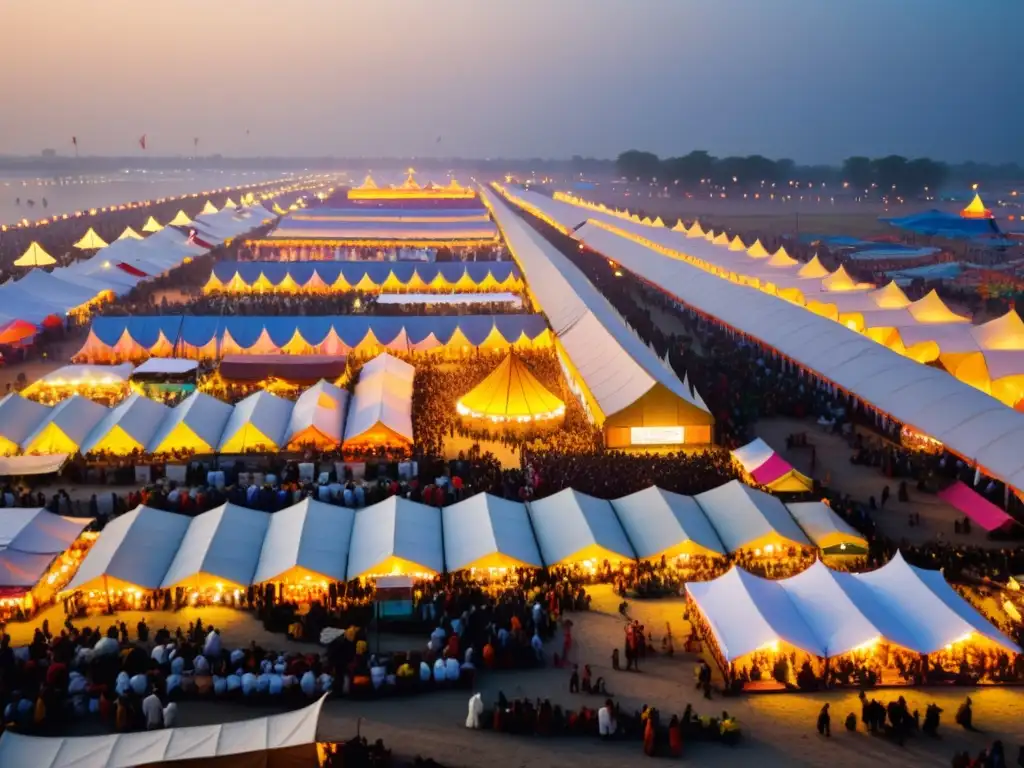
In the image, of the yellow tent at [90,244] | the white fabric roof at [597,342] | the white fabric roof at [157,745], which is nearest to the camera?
the white fabric roof at [157,745]

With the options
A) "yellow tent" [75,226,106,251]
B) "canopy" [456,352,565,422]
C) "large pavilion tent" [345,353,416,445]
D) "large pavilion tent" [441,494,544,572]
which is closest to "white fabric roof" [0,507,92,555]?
"large pavilion tent" [441,494,544,572]

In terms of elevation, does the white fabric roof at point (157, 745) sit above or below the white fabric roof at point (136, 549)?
below

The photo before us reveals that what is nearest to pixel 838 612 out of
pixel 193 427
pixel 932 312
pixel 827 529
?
pixel 827 529

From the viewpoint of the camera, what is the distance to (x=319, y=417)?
18094 mm

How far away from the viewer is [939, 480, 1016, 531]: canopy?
14023 millimetres

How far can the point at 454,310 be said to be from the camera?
31.8 metres

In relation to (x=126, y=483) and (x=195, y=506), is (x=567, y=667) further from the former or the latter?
(x=126, y=483)

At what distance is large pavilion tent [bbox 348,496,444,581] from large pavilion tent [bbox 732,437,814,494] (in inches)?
208

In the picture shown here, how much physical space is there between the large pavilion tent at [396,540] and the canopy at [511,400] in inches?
200

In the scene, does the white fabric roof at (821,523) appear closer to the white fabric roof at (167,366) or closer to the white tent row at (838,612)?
the white tent row at (838,612)

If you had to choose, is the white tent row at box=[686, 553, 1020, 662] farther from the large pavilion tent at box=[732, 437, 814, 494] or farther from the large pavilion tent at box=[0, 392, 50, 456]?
the large pavilion tent at box=[0, 392, 50, 456]

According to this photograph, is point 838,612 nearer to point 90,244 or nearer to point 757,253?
point 757,253

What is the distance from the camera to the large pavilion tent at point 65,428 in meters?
17.0

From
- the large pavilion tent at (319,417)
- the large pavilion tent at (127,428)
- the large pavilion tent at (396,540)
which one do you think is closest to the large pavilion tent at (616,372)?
the large pavilion tent at (319,417)
